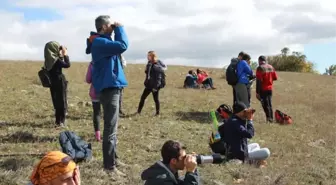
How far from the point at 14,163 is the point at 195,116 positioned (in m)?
8.28

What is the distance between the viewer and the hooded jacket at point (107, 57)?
6906 mm

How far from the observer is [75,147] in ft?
25.3

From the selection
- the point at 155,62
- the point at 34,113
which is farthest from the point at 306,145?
the point at 34,113

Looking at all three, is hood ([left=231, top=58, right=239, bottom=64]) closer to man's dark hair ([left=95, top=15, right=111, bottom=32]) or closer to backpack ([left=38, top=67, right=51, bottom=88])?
backpack ([left=38, top=67, right=51, bottom=88])

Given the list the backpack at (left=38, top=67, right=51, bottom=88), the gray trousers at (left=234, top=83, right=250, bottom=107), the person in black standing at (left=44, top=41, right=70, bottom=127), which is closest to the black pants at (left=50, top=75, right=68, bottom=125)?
the person in black standing at (left=44, top=41, right=70, bottom=127)

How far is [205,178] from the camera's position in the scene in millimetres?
7406

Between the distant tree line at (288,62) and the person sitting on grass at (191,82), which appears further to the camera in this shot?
the distant tree line at (288,62)

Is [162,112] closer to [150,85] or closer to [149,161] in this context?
[150,85]

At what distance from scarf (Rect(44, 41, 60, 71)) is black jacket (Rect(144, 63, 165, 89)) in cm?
366

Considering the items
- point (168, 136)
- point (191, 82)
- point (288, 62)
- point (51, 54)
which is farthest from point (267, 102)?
point (288, 62)

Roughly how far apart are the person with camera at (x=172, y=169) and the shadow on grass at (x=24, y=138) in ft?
15.4

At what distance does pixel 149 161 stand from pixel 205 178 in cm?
124

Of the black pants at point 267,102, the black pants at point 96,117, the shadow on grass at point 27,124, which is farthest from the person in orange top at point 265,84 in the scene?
the shadow on grass at point 27,124

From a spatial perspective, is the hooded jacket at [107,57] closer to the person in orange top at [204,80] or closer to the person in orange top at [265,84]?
the person in orange top at [265,84]
